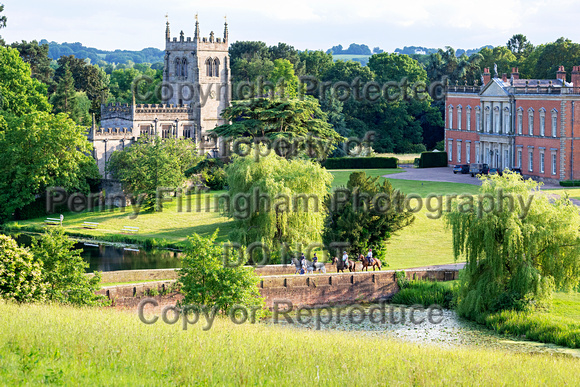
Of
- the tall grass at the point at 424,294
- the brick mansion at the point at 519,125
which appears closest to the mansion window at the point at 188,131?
the brick mansion at the point at 519,125

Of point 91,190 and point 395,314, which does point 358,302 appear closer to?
point 395,314

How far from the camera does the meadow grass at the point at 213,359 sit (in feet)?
57.8

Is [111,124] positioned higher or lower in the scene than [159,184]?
higher

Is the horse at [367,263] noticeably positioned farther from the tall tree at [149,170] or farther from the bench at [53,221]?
the bench at [53,221]

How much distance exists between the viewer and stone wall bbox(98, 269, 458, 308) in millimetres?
36969

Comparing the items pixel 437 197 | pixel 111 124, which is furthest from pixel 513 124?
pixel 111 124

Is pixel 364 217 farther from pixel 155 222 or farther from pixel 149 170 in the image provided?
pixel 149 170

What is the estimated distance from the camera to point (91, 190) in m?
67.9

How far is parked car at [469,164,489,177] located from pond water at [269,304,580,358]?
3261 cm

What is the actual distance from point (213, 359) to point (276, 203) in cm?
2278

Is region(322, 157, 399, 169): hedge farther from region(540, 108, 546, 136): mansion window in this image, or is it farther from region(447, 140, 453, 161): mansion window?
region(540, 108, 546, 136): mansion window

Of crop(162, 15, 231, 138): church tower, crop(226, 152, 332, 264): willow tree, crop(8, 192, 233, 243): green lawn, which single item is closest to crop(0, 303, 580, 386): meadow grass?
crop(226, 152, 332, 264): willow tree

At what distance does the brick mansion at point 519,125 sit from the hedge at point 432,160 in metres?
1.06

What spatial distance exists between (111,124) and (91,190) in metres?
19.1
